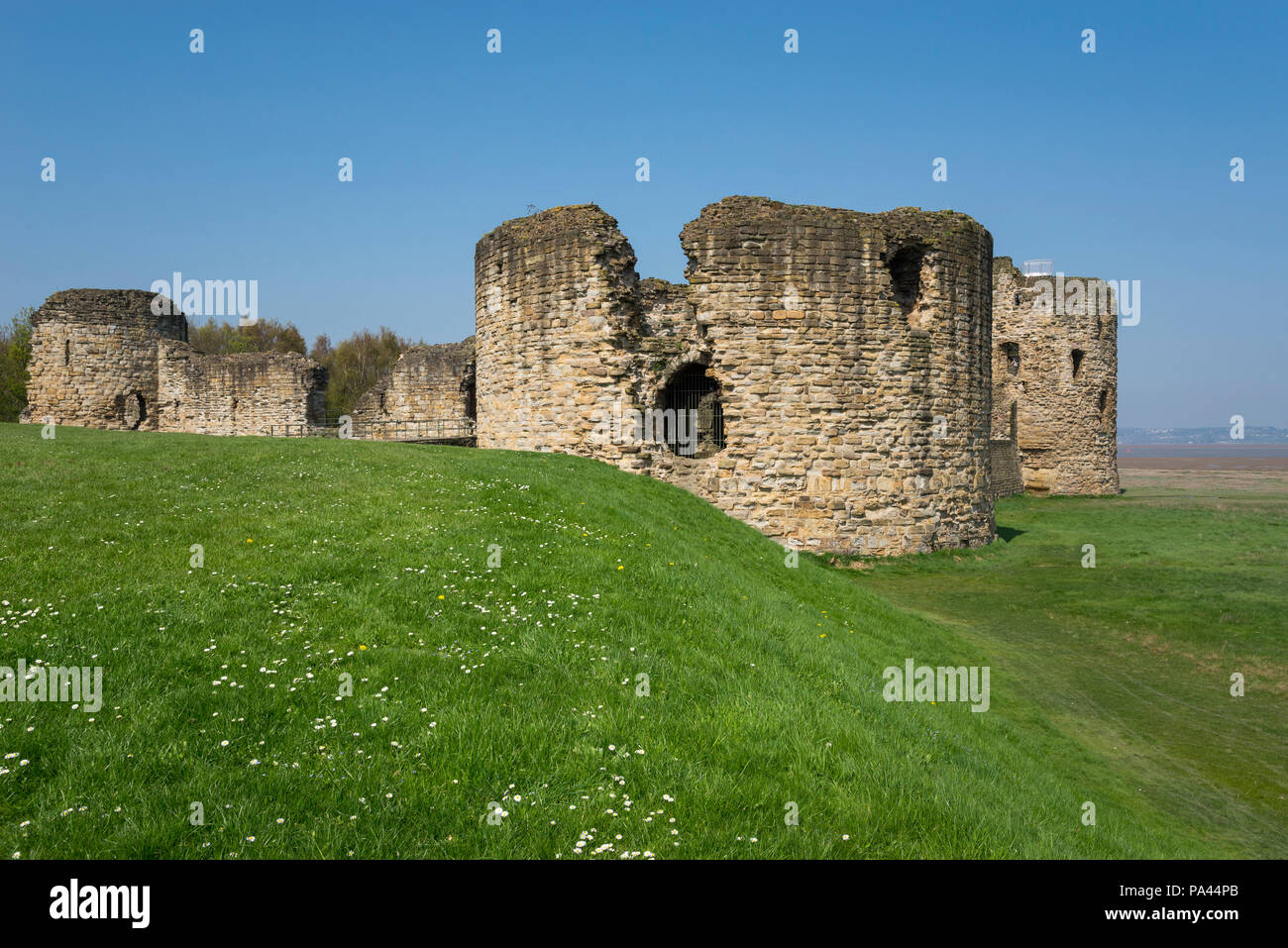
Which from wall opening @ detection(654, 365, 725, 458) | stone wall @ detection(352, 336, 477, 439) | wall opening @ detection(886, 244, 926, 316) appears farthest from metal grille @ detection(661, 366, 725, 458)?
stone wall @ detection(352, 336, 477, 439)

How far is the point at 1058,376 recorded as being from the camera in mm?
35344

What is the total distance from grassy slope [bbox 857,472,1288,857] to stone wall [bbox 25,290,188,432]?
91.0ft

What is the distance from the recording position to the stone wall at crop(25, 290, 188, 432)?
2742 centimetres

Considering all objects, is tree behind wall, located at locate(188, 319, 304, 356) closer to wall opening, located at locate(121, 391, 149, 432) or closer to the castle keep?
wall opening, located at locate(121, 391, 149, 432)

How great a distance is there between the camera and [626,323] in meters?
17.2

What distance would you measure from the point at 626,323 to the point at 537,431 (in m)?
3.37

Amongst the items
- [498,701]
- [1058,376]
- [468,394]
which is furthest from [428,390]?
[1058,376]

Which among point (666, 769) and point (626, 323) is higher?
point (626, 323)

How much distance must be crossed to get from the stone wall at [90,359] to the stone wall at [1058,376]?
36293 millimetres

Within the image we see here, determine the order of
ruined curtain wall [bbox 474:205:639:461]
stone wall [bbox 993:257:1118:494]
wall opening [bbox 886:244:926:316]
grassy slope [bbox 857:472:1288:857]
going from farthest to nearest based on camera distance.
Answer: stone wall [bbox 993:257:1118:494]
wall opening [bbox 886:244:926:316]
ruined curtain wall [bbox 474:205:639:461]
grassy slope [bbox 857:472:1288:857]

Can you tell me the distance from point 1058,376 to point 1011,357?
2364mm

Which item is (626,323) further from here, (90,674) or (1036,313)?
(1036,313)

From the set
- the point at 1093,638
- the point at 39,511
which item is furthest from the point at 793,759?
the point at 1093,638

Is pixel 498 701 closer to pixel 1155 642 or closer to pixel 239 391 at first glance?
pixel 1155 642
